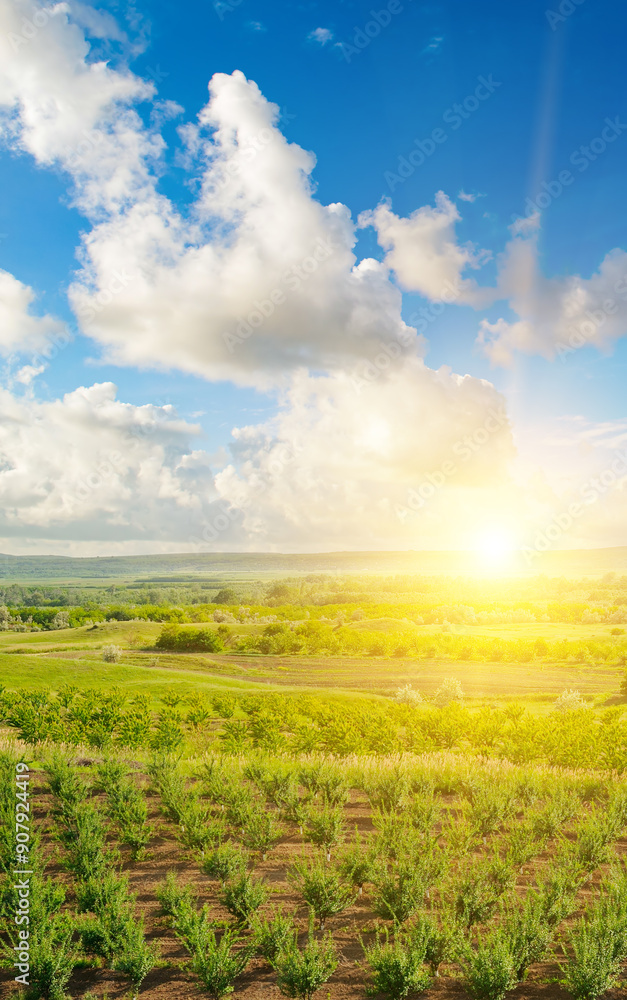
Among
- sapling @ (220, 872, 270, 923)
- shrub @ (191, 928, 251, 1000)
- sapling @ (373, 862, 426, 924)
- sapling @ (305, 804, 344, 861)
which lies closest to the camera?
shrub @ (191, 928, 251, 1000)

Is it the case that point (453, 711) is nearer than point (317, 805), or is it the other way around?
point (317, 805)

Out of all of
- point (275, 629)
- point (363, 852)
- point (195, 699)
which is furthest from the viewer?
point (275, 629)

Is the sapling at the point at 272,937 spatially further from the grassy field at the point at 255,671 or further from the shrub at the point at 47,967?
the grassy field at the point at 255,671

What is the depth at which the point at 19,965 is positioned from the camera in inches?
263

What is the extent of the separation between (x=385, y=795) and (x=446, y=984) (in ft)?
16.9

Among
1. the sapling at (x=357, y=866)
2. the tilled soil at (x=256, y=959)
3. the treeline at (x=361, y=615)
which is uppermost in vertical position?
the sapling at (x=357, y=866)

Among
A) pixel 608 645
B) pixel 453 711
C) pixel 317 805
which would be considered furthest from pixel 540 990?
pixel 608 645

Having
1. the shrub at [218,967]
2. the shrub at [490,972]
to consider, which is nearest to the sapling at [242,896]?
the shrub at [218,967]

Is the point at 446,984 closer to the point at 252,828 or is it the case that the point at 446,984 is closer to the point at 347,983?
the point at 347,983

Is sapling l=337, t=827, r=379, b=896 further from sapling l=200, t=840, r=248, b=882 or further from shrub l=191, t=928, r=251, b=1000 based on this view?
shrub l=191, t=928, r=251, b=1000

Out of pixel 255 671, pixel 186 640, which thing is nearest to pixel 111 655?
pixel 255 671

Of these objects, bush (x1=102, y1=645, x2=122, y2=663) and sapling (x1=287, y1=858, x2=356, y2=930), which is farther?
bush (x1=102, y1=645, x2=122, y2=663)

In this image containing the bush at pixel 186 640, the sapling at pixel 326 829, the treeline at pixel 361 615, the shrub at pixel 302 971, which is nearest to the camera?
the shrub at pixel 302 971

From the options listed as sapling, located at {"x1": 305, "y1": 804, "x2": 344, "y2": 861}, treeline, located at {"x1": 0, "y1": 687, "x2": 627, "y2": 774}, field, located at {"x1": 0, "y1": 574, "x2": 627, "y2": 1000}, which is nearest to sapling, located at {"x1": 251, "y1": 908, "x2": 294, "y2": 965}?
field, located at {"x1": 0, "y1": 574, "x2": 627, "y2": 1000}
